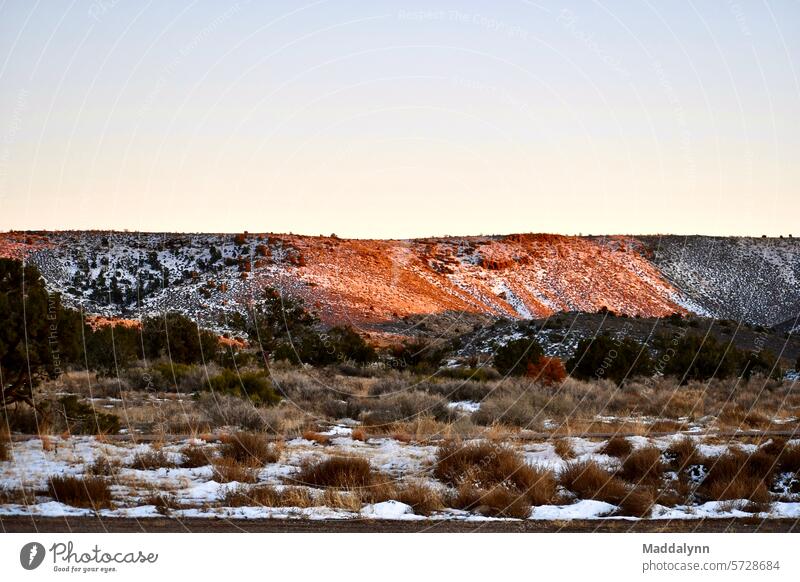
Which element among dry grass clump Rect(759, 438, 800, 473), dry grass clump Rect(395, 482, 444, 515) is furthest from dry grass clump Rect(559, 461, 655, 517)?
dry grass clump Rect(759, 438, 800, 473)

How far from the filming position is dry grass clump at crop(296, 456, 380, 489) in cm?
1472

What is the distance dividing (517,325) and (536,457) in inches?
1694

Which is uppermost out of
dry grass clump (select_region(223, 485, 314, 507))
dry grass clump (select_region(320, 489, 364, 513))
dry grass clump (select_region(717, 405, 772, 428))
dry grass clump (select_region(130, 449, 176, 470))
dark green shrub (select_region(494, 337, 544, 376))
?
dry grass clump (select_region(130, 449, 176, 470))

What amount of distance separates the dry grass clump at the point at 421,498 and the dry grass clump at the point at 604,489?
95.0 inches

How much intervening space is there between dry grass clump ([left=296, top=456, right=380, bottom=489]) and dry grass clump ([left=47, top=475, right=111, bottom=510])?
322 cm

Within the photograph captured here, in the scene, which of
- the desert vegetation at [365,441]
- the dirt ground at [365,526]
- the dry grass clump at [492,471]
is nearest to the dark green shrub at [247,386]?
the desert vegetation at [365,441]

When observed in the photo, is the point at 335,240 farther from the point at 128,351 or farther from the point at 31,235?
the point at 128,351

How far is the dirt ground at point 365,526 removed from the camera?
12.0 metres

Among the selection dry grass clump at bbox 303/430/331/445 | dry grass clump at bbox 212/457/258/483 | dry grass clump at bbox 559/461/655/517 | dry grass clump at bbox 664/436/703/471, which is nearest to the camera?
dry grass clump at bbox 559/461/655/517

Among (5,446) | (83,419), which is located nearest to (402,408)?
(83,419)

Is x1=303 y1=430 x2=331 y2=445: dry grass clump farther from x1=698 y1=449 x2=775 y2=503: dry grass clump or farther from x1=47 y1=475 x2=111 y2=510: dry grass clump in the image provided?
x1=698 y1=449 x2=775 y2=503: dry grass clump

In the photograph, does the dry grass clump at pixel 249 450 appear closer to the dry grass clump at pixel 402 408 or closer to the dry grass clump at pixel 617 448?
the dry grass clump at pixel 402 408

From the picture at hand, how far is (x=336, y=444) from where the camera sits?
62.2ft

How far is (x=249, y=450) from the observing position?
54.8 ft
